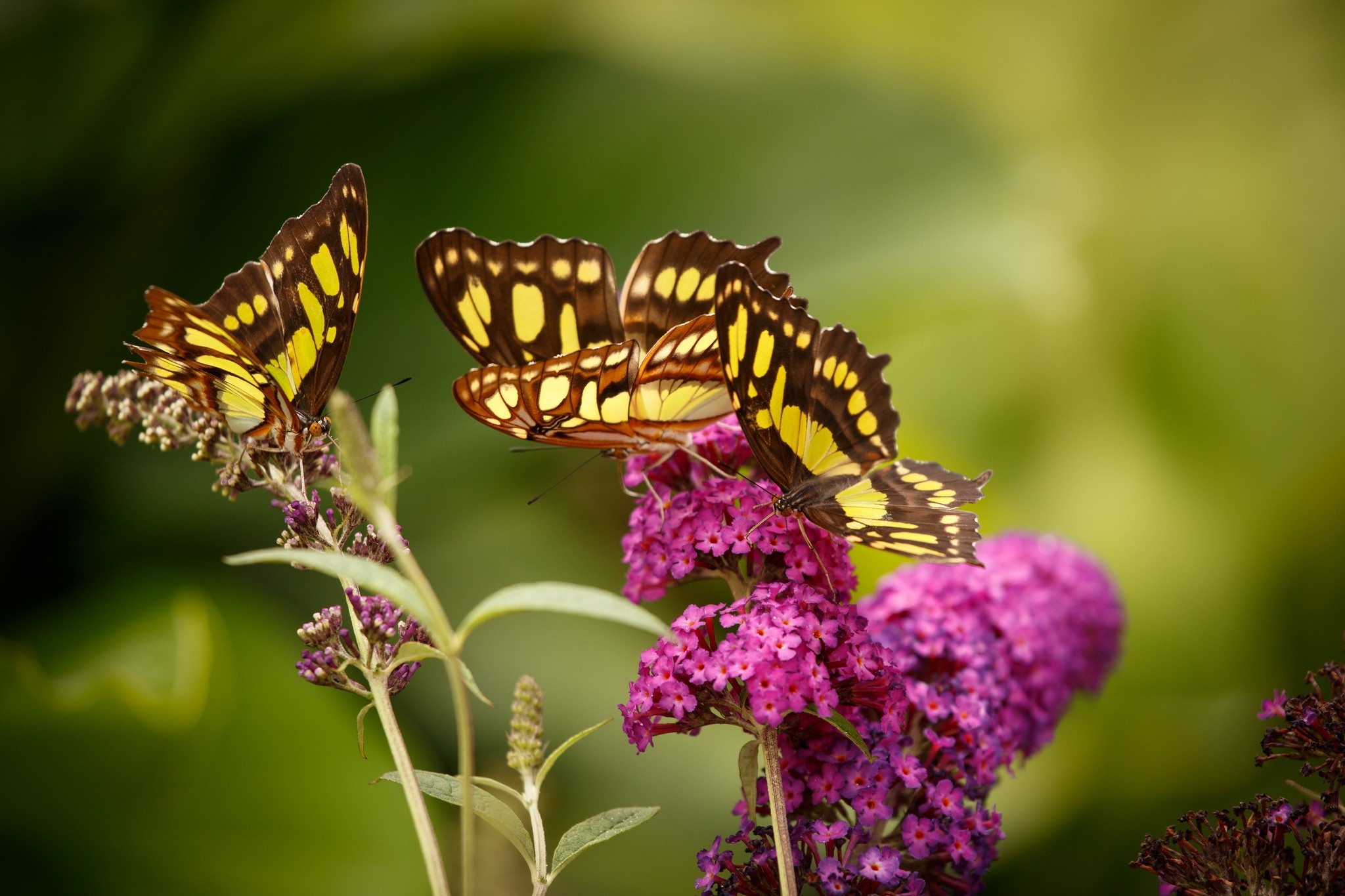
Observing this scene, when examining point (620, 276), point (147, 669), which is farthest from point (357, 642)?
point (620, 276)

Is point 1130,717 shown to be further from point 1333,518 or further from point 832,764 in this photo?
point 832,764

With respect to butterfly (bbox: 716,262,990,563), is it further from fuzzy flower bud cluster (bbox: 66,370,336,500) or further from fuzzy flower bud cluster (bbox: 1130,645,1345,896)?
fuzzy flower bud cluster (bbox: 66,370,336,500)

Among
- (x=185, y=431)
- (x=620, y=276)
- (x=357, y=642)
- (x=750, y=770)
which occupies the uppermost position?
(x=620, y=276)

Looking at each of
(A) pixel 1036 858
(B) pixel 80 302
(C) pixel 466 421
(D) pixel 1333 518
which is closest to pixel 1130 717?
(A) pixel 1036 858

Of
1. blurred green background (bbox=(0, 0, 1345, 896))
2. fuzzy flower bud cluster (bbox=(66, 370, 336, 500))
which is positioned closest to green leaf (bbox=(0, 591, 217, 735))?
blurred green background (bbox=(0, 0, 1345, 896))

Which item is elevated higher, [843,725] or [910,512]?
[910,512]

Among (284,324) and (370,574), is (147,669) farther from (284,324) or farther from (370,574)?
(370,574)
